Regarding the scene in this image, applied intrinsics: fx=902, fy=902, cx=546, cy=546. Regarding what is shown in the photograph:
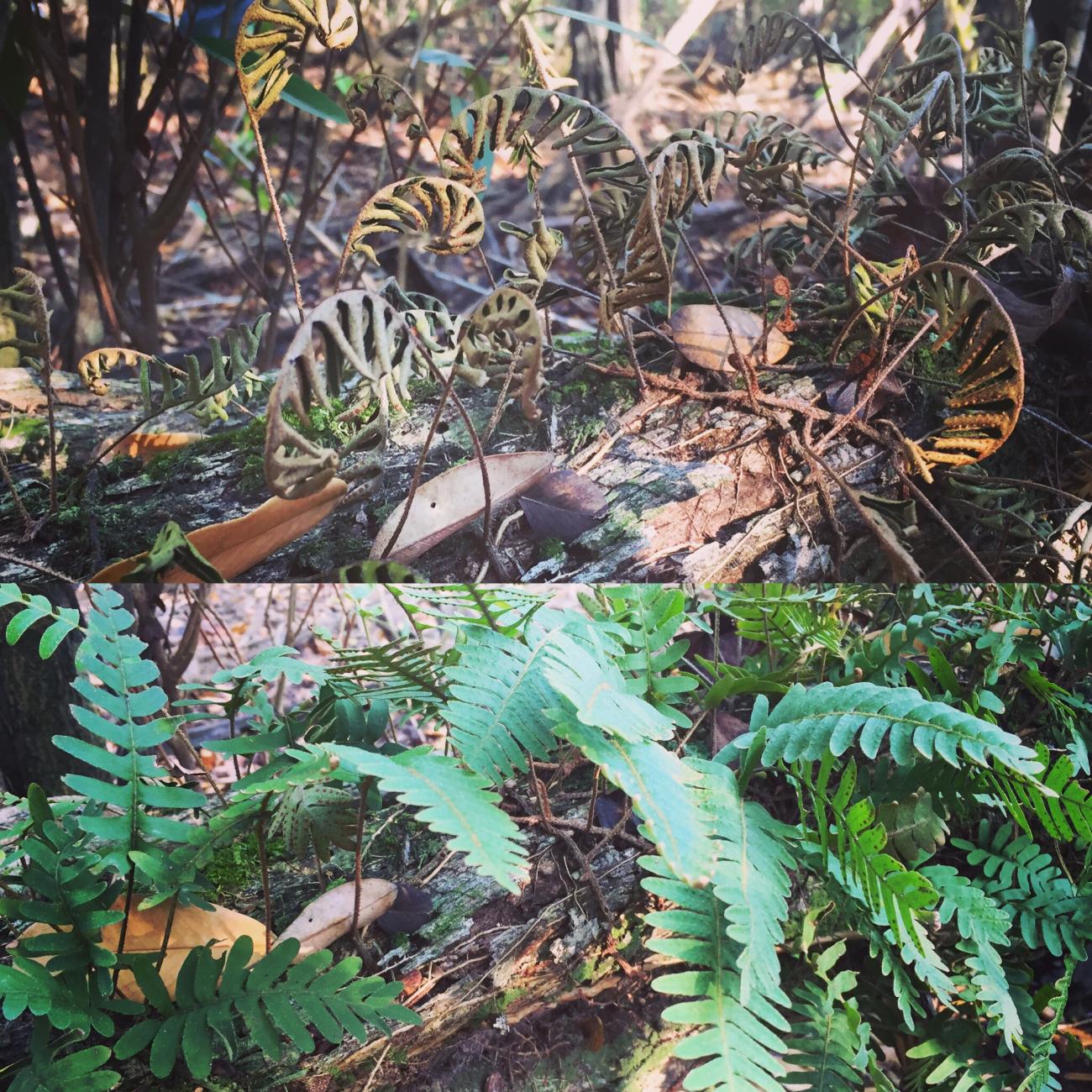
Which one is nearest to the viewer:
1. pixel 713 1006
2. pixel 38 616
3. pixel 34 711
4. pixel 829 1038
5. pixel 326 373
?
pixel 326 373

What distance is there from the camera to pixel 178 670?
1340 mm

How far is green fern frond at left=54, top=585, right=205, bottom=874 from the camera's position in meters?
0.91

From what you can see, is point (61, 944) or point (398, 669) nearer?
point (61, 944)

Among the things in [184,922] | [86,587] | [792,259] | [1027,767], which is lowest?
[184,922]

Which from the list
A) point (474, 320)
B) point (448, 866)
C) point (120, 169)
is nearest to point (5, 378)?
point (120, 169)

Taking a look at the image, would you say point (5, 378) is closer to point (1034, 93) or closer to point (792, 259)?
point (792, 259)

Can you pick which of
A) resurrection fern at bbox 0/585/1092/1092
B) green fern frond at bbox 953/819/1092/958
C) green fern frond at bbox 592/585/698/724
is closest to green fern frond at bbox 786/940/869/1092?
resurrection fern at bbox 0/585/1092/1092

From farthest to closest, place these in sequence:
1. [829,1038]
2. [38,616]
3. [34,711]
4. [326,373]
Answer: [34,711] → [829,1038] → [38,616] → [326,373]

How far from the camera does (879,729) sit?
0.91m

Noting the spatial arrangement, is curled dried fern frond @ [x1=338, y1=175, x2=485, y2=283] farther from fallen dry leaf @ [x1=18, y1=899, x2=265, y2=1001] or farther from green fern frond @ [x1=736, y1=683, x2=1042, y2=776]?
fallen dry leaf @ [x1=18, y1=899, x2=265, y2=1001]

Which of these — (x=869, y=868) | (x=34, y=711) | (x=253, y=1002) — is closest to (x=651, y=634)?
(x=869, y=868)

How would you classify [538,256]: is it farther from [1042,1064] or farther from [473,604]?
[1042,1064]

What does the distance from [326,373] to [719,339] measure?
1.53ft

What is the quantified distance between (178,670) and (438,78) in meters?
0.89
